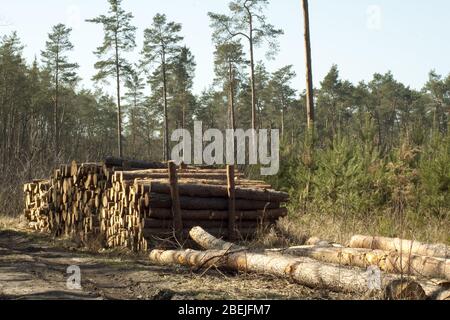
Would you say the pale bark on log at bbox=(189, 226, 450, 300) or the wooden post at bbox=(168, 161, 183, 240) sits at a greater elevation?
the wooden post at bbox=(168, 161, 183, 240)

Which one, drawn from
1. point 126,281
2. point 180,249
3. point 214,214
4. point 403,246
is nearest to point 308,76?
point 214,214

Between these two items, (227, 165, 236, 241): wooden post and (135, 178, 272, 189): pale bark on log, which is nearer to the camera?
(135, 178, 272, 189): pale bark on log

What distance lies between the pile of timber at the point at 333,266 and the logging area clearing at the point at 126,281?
5.3 inches

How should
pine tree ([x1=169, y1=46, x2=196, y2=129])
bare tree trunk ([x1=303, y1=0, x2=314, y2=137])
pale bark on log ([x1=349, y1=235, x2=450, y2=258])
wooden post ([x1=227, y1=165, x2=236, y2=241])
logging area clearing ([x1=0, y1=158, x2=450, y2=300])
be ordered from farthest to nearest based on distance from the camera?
pine tree ([x1=169, y1=46, x2=196, y2=129]), bare tree trunk ([x1=303, y1=0, x2=314, y2=137]), wooden post ([x1=227, y1=165, x2=236, y2=241]), pale bark on log ([x1=349, y1=235, x2=450, y2=258]), logging area clearing ([x1=0, y1=158, x2=450, y2=300])

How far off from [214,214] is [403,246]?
429 cm

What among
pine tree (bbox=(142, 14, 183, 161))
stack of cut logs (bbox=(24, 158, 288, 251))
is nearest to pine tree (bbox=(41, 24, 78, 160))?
pine tree (bbox=(142, 14, 183, 161))

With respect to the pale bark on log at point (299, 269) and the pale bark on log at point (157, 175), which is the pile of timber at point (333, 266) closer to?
the pale bark on log at point (299, 269)

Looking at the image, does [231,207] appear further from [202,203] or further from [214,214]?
[202,203]

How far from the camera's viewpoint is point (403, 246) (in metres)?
8.52

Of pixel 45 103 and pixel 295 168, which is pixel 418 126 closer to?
pixel 295 168

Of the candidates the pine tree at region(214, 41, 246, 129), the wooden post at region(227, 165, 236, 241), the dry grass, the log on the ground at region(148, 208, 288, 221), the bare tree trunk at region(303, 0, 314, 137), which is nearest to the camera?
the log on the ground at region(148, 208, 288, 221)

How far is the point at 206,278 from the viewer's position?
306 inches

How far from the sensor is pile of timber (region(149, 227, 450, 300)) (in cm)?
567

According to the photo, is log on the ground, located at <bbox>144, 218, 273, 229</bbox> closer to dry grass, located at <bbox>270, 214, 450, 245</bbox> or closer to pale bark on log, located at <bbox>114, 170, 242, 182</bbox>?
dry grass, located at <bbox>270, 214, 450, 245</bbox>
